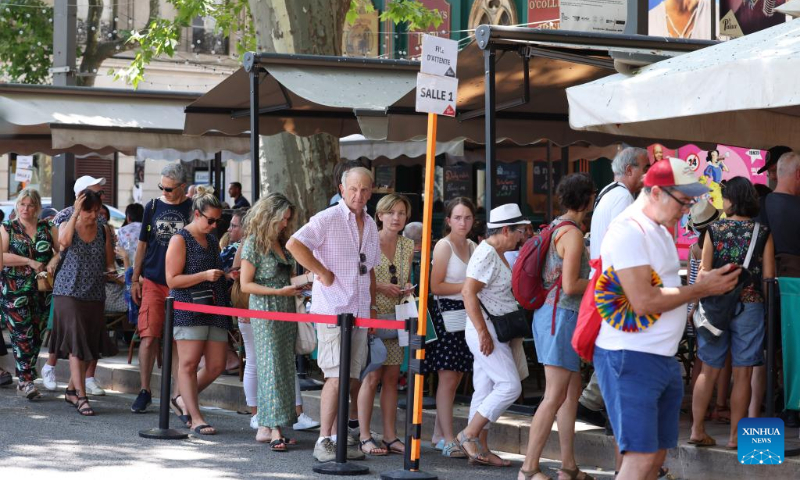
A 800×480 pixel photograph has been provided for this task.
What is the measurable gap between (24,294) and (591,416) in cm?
543

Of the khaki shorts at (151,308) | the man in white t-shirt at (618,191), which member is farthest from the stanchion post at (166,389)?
the man in white t-shirt at (618,191)

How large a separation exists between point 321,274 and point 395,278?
896 millimetres

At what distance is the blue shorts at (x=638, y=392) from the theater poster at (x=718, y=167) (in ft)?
38.7

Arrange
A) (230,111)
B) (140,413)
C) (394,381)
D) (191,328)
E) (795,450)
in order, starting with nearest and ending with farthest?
(795,450)
(394,381)
(191,328)
(140,413)
(230,111)

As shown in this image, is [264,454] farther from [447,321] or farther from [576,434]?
[576,434]

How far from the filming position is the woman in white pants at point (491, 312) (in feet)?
26.2

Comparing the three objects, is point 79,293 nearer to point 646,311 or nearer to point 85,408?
point 85,408

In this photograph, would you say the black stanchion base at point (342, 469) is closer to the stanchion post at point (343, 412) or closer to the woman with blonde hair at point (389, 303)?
the stanchion post at point (343, 412)

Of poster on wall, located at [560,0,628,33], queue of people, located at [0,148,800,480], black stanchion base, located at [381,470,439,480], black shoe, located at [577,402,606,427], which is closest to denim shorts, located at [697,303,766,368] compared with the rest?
queue of people, located at [0,148,800,480]

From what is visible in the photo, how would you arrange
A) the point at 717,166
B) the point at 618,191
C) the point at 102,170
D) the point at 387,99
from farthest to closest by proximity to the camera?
the point at 102,170, the point at 717,166, the point at 387,99, the point at 618,191

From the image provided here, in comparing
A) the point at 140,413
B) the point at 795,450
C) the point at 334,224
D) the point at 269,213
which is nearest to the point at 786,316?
the point at 795,450

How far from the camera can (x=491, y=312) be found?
8.12m

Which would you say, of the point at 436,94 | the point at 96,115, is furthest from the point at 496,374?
the point at 96,115

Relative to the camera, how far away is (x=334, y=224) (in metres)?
8.28
